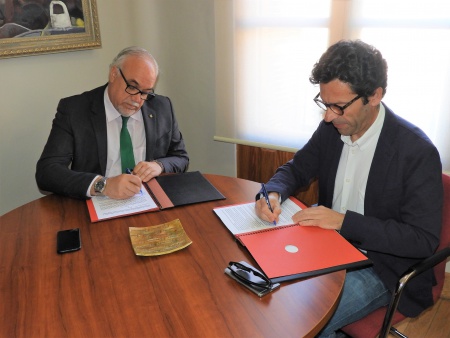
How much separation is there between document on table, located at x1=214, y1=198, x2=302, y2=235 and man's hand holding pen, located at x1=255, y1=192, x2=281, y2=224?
0.05 ft

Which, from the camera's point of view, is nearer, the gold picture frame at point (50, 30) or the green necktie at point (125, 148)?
the green necktie at point (125, 148)

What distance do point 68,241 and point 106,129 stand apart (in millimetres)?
795

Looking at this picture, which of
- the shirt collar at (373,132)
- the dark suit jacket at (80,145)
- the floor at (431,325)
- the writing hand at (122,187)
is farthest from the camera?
the floor at (431,325)

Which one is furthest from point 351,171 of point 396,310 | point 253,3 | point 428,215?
point 253,3

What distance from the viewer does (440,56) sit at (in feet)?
6.73

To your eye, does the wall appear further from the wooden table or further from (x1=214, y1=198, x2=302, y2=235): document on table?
(x1=214, y1=198, x2=302, y2=235): document on table

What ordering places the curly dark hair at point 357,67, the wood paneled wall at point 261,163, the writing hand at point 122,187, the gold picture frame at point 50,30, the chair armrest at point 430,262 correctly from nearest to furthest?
the chair armrest at point 430,262
the curly dark hair at point 357,67
the writing hand at point 122,187
the gold picture frame at point 50,30
the wood paneled wall at point 261,163

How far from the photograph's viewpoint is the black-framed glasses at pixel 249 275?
1.16 meters

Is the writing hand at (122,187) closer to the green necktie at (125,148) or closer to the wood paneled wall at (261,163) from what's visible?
the green necktie at (125,148)

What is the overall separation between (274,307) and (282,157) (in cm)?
170

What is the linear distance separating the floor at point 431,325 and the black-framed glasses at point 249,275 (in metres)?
1.31

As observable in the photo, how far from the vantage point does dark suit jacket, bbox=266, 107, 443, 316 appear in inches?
54.8

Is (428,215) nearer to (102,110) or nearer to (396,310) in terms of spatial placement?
(396,310)

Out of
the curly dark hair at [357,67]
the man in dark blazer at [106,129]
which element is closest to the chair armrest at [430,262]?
the curly dark hair at [357,67]
